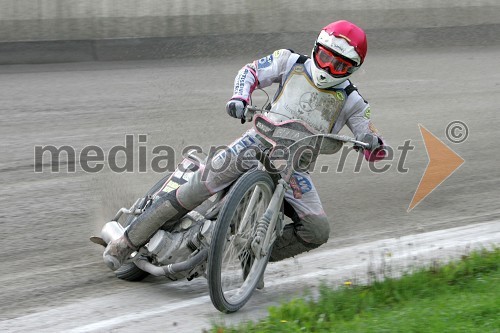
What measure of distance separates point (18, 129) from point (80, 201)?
283 centimetres

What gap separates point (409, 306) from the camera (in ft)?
18.3

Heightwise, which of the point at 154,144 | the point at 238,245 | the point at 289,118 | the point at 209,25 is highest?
the point at 209,25

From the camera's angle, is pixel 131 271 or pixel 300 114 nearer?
pixel 300 114

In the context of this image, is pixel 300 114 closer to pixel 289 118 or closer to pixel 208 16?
pixel 289 118

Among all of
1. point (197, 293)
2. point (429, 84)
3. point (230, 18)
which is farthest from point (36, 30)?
point (197, 293)

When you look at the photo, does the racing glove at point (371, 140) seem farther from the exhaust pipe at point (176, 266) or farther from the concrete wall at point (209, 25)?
the concrete wall at point (209, 25)

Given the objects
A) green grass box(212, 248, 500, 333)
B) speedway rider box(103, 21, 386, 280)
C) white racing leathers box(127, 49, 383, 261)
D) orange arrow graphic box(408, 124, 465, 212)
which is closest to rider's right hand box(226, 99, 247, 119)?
speedway rider box(103, 21, 386, 280)

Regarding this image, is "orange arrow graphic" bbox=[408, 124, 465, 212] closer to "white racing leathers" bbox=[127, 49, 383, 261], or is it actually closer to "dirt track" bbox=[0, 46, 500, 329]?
"dirt track" bbox=[0, 46, 500, 329]

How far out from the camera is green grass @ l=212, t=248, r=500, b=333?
5.15m

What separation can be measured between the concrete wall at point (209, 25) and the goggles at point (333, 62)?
1010 centimetres

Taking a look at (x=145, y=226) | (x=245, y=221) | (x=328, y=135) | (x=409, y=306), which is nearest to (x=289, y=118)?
(x=328, y=135)

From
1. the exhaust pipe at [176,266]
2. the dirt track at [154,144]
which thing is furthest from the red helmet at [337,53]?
the exhaust pipe at [176,266]

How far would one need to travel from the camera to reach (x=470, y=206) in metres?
8.87

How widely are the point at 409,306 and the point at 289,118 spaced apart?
4.92 feet
